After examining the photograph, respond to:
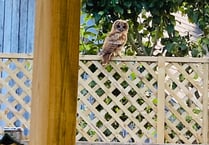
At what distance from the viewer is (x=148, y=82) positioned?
4.52m

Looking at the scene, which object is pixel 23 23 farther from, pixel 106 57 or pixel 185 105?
pixel 185 105

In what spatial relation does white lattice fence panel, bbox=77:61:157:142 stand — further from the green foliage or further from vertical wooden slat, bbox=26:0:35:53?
the green foliage

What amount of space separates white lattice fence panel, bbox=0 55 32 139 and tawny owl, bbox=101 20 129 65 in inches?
29.4

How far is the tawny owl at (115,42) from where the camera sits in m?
4.47

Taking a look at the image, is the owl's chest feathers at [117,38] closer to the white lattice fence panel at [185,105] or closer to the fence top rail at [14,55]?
the white lattice fence panel at [185,105]

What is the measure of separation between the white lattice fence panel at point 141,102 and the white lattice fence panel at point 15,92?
0.53 metres

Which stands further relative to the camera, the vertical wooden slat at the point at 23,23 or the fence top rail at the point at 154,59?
the vertical wooden slat at the point at 23,23

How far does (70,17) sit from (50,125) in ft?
0.73

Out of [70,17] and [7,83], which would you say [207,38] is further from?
[70,17]

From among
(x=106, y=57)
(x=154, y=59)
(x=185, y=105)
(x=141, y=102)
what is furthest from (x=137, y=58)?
(x=185, y=105)

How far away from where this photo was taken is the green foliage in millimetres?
5324

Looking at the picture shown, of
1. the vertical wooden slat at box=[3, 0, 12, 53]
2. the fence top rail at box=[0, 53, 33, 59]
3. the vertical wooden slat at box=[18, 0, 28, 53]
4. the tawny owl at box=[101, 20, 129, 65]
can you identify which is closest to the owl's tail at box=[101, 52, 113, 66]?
the tawny owl at box=[101, 20, 129, 65]

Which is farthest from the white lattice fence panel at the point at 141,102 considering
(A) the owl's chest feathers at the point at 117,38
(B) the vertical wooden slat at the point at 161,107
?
(A) the owl's chest feathers at the point at 117,38

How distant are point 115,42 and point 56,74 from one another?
12.4 ft
